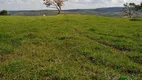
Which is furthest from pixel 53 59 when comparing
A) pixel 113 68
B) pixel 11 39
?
pixel 11 39

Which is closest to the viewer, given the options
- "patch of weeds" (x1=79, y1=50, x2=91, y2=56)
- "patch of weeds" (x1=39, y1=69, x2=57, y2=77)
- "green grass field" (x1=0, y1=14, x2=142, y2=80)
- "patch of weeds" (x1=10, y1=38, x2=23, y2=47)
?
"patch of weeds" (x1=39, y1=69, x2=57, y2=77)

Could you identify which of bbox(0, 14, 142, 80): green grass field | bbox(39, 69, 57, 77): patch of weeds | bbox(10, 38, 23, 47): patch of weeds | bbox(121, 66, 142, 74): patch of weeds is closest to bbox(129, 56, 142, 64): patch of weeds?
bbox(0, 14, 142, 80): green grass field

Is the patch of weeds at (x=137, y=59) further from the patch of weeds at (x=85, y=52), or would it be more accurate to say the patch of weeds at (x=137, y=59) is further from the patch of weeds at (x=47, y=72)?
the patch of weeds at (x=47, y=72)

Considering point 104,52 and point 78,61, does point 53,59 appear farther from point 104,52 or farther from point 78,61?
point 104,52

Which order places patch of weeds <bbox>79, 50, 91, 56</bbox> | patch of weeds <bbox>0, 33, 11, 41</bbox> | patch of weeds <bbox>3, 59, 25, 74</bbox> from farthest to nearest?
1. patch of weeds <bbox>0, 33, 11, 41</bbox>
2. patch of weeds <bbox>79, 50, 91, 56</bbox>
3. patch of weeds <bbox>3, 59, 25, 74</bbox>

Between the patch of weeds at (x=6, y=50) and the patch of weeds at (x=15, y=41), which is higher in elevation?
the patch of weeds at (x=6, y=50)

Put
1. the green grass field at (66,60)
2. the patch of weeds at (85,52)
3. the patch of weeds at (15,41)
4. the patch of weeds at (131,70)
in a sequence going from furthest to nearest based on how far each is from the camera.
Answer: the patch of weeds at (15,41) → the patch of weeds at (85,52) → the patch of weeds at (131,70) → the green grass field at (66,60)

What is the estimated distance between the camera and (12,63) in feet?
54.6

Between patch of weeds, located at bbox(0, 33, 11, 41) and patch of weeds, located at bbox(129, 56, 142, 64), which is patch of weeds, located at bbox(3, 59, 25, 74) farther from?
patch of weeds, located at bbox(0, 33, 11, 41)

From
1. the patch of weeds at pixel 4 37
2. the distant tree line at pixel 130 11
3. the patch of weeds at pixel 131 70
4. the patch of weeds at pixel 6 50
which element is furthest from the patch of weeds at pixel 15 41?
the distant tree line at pixel 130 11

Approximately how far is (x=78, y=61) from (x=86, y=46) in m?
5.36

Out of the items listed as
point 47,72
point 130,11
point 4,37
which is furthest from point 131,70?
point 130,11

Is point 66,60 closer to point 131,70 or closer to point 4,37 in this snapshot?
point 131,70

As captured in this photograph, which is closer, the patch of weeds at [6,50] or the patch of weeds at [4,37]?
the patch of weeds at [6,50]
